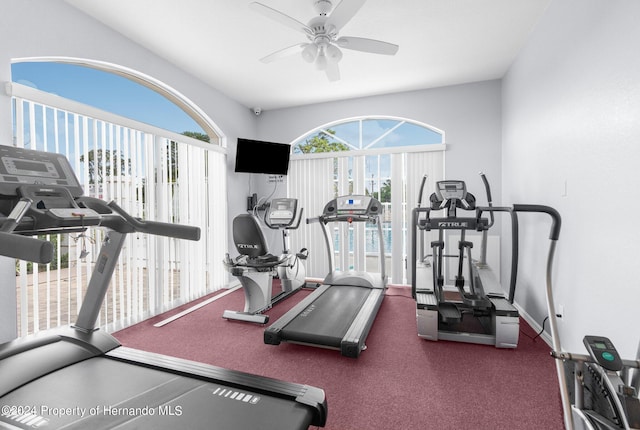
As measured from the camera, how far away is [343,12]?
230 cm

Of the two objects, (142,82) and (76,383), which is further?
(142,82)

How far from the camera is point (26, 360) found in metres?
1.58

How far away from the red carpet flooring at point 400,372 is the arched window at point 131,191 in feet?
1.85

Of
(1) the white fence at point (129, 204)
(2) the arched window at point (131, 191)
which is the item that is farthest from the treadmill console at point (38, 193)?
(1) the white fence at point (129, 204)

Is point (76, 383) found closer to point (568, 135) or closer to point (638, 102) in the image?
point (638, 102)

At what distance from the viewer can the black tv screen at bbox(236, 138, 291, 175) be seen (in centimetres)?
488

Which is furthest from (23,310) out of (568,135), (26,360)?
(568,135)

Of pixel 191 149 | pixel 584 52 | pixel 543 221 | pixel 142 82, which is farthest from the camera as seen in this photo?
pixel 191 149

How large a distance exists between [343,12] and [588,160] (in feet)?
6.72

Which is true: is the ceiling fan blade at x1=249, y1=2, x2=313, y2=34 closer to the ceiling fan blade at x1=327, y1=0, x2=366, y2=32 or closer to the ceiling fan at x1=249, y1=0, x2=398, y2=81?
the ceiling fan at x1=249, y1=0, x2=398, y2=81

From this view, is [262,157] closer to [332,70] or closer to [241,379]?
[332,70]

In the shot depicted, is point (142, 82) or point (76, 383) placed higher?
point (142, 82)

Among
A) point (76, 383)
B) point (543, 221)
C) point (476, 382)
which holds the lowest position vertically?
point (476, 382)

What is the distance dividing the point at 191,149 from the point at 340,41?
254 cm
